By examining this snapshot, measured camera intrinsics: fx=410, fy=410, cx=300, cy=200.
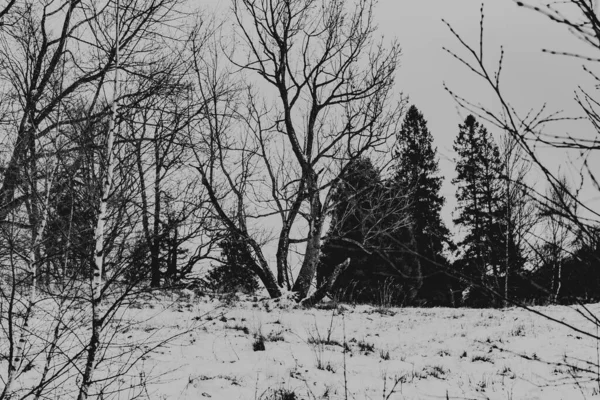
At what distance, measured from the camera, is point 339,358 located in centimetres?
580

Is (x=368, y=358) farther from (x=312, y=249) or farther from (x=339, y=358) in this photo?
(x=312, y=249)

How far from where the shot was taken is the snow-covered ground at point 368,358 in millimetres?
4609

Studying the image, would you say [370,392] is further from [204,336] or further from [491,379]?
[204,336]

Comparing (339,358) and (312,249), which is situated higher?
(312,249)

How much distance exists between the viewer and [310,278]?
1210 cm

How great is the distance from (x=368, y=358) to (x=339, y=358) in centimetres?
47

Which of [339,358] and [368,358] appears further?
[368,358]

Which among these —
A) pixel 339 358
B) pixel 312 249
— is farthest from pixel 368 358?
pixel 312 249

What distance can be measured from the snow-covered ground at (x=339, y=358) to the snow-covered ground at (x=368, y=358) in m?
0.02

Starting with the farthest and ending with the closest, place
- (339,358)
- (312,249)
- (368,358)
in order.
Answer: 1. (312,249)
2. (368,358)
3. (339,358)

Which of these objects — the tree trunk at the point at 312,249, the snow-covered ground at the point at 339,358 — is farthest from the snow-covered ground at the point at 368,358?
the tree trunk at the point at 312,249

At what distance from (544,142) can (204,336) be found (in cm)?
614

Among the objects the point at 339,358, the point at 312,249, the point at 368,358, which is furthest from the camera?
the point at 312,249

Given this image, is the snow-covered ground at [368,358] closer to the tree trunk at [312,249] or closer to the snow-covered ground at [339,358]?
the snow-covered ground at [339,358]
